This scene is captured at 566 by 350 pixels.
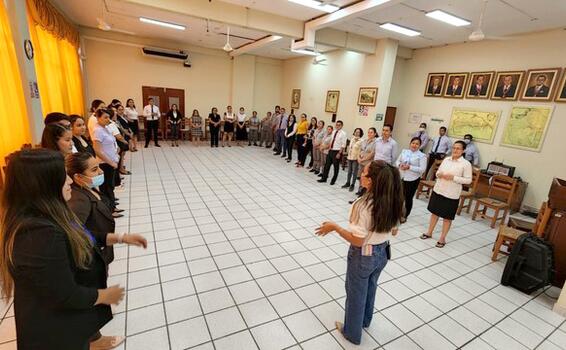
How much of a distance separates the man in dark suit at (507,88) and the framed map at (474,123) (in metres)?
0.39

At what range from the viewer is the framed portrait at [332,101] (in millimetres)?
8955

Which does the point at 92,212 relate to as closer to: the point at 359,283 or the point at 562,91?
the point at 359,283

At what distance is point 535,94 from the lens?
5297 mm

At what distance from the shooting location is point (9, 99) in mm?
3291

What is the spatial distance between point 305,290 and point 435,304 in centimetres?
130

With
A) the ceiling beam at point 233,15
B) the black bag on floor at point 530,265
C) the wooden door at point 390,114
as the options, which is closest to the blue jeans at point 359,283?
the black bag on floor at point 530,265

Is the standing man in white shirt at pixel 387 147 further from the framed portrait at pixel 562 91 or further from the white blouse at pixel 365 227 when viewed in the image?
the white blouse at pixel 365 227

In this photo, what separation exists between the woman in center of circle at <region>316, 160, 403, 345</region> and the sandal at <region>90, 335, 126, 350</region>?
5.38ft

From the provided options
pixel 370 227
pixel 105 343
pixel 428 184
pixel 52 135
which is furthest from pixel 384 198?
pixel 428 184

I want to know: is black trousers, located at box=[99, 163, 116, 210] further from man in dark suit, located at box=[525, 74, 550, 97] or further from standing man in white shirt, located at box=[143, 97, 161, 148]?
man in dark suit, located at box=[525, 74, 550, 97]

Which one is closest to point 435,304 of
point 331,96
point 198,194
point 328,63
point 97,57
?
point 198,194

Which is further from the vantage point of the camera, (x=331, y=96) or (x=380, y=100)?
(x=331, y=96)

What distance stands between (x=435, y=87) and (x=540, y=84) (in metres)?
2.22

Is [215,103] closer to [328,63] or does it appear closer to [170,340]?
[328,63]
